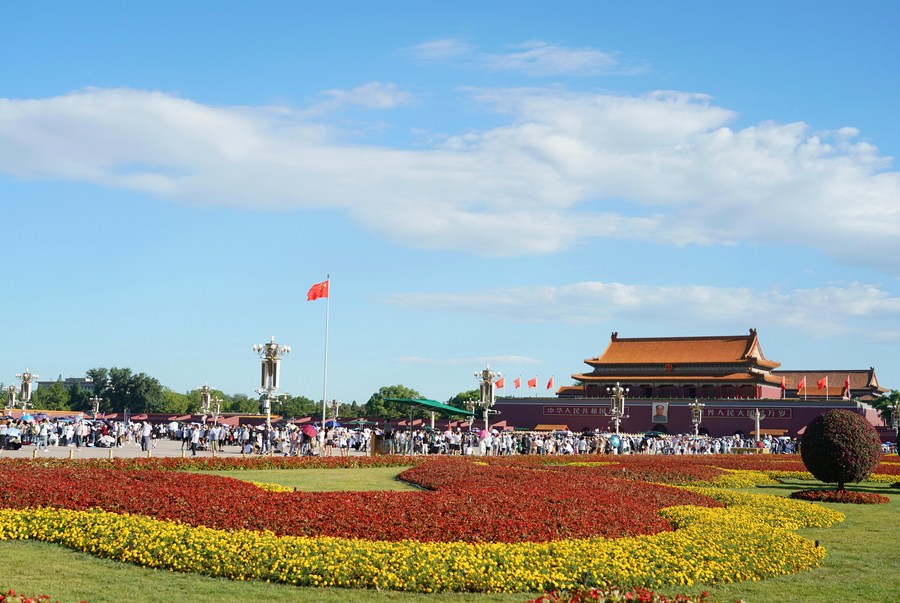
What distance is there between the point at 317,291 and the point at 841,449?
21.1m

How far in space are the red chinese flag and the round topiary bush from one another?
20.0 m

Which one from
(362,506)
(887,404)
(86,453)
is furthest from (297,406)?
(362,506)

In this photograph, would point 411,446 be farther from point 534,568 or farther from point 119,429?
point 534,568

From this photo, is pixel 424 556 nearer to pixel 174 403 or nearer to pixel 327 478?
pixel 327 478

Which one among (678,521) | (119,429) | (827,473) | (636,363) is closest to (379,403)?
(636,363)

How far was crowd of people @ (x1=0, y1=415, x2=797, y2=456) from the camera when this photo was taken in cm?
2861

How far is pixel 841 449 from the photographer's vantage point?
18.2 m

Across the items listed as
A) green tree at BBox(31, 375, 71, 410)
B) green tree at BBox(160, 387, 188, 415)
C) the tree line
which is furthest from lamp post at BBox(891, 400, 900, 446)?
green tree at BBox(31, 375, 71, 410)

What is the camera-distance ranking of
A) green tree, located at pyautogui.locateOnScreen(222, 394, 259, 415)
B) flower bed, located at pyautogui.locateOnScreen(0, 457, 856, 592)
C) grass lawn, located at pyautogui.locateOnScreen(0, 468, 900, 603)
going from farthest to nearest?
green tree, located at pyautogui.locateOnScreen(222, 394, 259, 415) → flower bed, located at pyautogui.locateOnScreen(0, 457, 856, 592) → grass lawn, located at pyautogui.locateOnScreen(0, 468, 900, 603)

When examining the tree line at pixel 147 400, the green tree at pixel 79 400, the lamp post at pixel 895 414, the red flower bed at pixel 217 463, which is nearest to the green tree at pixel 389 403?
the tree line at pixel 147 400

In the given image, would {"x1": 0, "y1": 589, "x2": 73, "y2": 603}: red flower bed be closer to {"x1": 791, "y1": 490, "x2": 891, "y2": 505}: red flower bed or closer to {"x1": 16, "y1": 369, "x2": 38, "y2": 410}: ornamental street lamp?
{"x1": 791, "y1": 490, "x2": 891, "y2": 505}: red flower bed

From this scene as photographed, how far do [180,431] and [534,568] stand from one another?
116ft

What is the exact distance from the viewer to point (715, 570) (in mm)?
9148

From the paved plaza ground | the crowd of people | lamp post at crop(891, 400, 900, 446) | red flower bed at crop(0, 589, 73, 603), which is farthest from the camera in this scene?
lamp post at crop(891, 400, 900, 446)
